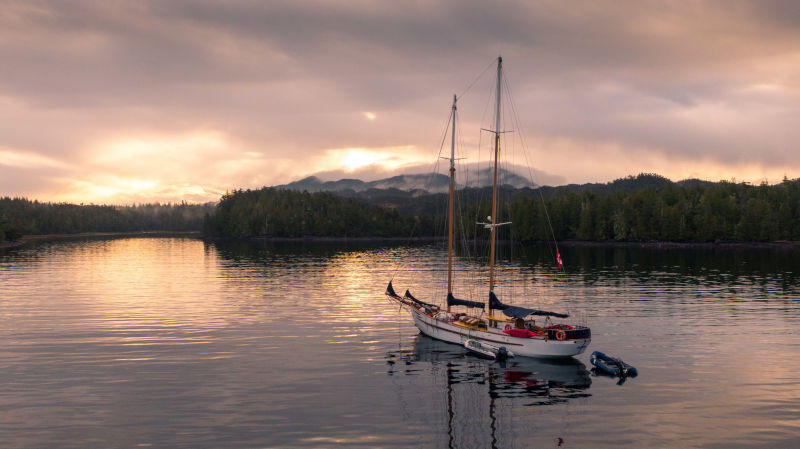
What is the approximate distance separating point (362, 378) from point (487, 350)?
45.0 ft

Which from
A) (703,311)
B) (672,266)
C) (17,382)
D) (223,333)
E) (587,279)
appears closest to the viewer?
(17,382)

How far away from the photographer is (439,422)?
37.8 m

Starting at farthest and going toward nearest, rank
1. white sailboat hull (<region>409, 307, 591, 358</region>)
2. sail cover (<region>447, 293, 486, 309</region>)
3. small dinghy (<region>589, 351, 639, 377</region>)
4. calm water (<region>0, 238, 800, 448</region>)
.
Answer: sail cover (<region>447, 293, 486, 309</region>), white sailboat hull (<region>409, 307, 591, 358</region>), small dinghy (<region>589, 351, 639, 377</region>), calm water (<region>0, 238, 800, 448</region>)

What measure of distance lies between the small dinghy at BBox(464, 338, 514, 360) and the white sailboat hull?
29.8 inches

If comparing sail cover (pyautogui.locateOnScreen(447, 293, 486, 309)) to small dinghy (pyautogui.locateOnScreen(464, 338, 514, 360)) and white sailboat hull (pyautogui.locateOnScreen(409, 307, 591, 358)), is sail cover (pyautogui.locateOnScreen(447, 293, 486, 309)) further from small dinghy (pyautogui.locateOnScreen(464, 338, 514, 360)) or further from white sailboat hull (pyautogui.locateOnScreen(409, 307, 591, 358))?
small dinghy (pyautogui.locateOnScreen(464, 338, 514, 360))

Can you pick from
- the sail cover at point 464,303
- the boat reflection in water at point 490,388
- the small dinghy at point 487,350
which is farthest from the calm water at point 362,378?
the sail cover at point 464,303

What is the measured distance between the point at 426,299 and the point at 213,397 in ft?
193

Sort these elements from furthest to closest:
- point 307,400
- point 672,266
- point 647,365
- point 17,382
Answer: point 672,266 < point 647,365 < point 17,382 < point 307,400

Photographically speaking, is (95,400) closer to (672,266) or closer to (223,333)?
(223,333)

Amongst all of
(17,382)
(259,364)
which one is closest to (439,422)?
(259,364)

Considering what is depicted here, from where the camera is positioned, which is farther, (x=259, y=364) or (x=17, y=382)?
(x=259, y=364)

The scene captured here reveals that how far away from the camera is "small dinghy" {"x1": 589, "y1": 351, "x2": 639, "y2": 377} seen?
48.2 metres

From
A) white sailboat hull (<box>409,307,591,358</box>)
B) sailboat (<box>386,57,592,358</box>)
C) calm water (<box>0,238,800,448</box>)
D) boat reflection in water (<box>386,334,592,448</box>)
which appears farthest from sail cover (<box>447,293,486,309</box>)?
calm water (<box>0,238,800,448</box>)

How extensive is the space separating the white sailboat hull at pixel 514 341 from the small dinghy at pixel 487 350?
29.8 inches
